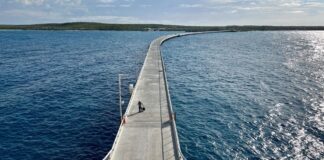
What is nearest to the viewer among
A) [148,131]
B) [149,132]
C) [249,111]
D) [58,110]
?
[149,132]

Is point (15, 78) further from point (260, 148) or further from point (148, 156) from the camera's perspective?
point (260, 148)

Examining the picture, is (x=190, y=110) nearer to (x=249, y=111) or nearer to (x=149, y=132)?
(x=249, y=111)

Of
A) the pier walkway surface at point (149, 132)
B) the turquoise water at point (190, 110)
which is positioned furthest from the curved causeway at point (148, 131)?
the turquoise water at point (190, 110)

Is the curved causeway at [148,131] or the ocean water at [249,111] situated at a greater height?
the curved causeway at [148,131]

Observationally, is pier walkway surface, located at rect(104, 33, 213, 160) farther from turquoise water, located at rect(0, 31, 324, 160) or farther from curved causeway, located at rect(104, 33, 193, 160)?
turquoise water, located at rect(0, 31, 324, 160)

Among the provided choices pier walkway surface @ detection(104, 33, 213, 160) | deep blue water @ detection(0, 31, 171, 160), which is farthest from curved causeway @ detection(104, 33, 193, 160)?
deep blue water @ detection(0, 31, 171, 160)

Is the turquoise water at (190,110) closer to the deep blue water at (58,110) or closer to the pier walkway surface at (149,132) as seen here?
the deep blue water at (58,110)

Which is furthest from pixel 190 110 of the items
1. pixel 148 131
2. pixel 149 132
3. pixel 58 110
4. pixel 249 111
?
pixel 58 110

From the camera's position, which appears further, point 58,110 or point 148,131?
point 58,110
